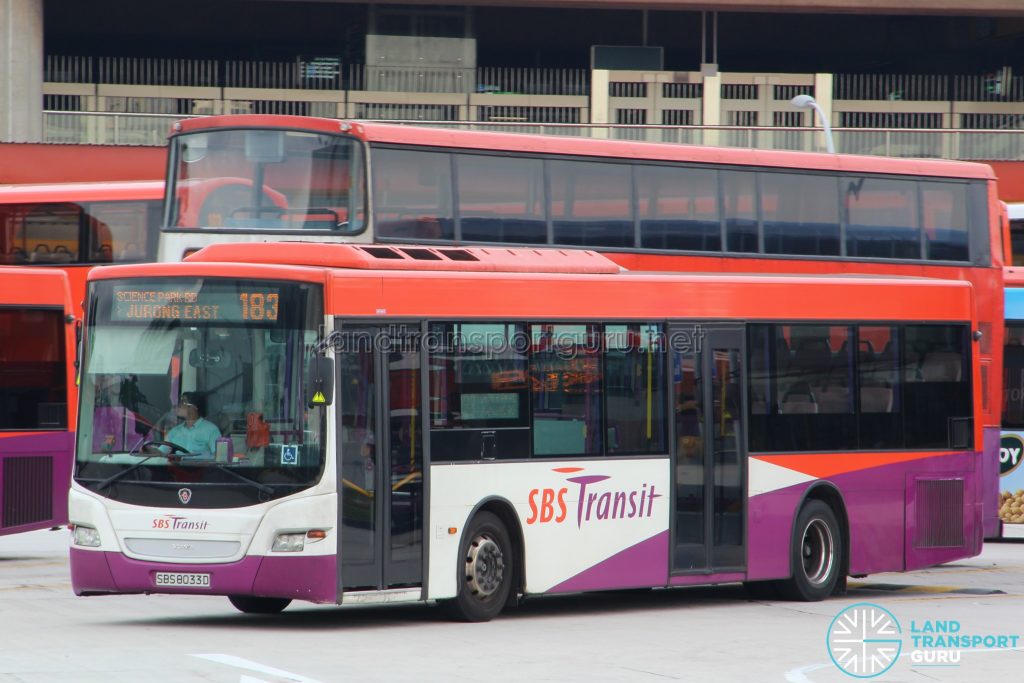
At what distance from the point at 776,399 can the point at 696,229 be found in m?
4.49

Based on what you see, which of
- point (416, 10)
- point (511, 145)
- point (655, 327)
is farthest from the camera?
point (416, 10)

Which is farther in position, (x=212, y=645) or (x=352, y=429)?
(x=352, y=429)

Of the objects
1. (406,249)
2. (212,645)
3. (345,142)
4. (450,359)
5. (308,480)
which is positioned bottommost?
(212,645)

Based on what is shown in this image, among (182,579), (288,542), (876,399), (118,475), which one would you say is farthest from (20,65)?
(288,542)

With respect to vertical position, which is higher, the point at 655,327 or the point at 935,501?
the point at 655,327

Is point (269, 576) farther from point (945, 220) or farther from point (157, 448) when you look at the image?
point (945, 220)

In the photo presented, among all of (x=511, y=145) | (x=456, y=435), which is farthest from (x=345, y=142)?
(x=456, y=435)

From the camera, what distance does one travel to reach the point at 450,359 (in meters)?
13.9

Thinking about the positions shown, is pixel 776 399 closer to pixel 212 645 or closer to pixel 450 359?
pixel 450 359

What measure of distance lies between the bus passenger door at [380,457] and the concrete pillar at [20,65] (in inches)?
1048

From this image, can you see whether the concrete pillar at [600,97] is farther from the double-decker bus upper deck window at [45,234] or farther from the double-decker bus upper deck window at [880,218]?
the double-decker bus upper deck window at [880,218]

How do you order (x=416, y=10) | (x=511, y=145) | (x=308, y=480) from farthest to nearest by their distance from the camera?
(x=416, y=10), (x=511, y=145), (x=308, y=480)

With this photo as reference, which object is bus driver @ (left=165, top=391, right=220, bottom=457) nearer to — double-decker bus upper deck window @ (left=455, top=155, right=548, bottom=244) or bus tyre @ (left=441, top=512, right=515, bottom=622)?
bus tyre @ (left=441, top=512, right=515, bottom=622)

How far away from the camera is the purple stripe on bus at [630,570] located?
14648mm
